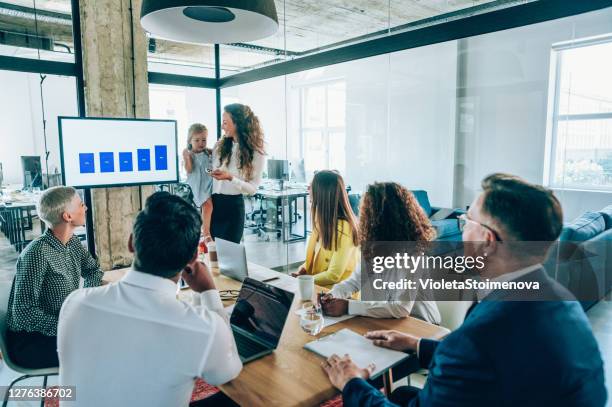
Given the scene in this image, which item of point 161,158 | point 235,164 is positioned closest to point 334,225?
point 235,164

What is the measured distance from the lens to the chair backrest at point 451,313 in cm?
193

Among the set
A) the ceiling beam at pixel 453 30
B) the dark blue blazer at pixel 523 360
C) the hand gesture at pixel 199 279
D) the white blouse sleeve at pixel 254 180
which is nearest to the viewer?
the dark blue blazer at pixel 523 360

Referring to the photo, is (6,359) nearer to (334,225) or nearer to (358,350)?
(358,350)

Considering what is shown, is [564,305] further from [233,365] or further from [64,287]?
[64,287]

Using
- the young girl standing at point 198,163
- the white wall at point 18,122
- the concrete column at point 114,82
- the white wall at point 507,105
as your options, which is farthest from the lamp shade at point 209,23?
the white wall at point 18,122

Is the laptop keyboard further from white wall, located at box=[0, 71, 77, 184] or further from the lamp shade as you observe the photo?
white wall, located at box=[0, 71, 77, 184]

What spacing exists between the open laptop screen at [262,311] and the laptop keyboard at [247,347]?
0.03 metres

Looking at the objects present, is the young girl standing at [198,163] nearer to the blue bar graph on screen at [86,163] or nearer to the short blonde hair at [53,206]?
the blue bar graph on screen at [86,163]

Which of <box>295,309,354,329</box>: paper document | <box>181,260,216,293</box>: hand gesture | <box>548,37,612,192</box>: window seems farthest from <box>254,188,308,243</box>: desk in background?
<box>181,260,216,293</box>: hand gesture

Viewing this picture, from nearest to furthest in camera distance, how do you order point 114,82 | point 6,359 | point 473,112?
point 6,359
point 114,82
point 473,112

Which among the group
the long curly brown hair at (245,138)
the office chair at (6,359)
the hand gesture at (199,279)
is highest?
the long curly brown hair at (245,138)

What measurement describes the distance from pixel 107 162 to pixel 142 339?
9.81ft

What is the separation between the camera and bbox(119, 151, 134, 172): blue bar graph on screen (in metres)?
3.73

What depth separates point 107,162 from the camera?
365 cm
